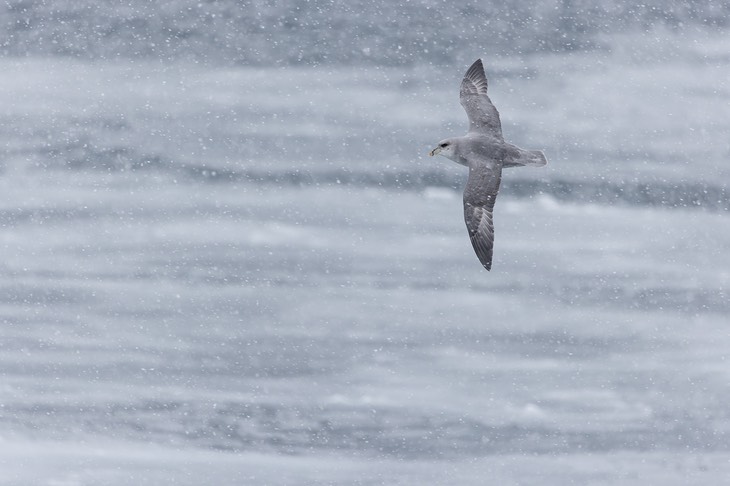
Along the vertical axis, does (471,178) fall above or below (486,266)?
above

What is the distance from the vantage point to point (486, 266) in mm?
22047

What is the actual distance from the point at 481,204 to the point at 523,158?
4.10 feet

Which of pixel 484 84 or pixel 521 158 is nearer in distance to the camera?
pixel 521 158

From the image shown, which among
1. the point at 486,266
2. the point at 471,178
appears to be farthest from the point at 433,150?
the point at 486,266

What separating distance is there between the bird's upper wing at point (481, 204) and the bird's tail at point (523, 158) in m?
0.29

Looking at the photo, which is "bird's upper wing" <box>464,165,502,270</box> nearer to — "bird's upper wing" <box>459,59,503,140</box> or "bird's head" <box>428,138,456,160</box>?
"bird's head" <box>428,138,456,160</box>

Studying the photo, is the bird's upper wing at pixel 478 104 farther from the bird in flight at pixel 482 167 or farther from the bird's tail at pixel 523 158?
the bird's tail at pixel 523 158

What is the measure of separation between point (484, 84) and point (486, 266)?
17.0 feet

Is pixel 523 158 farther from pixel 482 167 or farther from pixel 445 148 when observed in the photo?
pixel 445 148

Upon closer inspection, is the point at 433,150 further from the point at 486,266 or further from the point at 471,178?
the point at 486,266

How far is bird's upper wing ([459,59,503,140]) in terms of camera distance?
24047mm

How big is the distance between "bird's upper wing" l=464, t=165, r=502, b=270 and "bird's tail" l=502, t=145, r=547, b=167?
29 cm

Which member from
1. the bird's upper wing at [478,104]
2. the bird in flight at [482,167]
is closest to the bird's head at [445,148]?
the bird in flight at [482,167]

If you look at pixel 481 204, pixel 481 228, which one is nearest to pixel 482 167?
pixel 481 204
